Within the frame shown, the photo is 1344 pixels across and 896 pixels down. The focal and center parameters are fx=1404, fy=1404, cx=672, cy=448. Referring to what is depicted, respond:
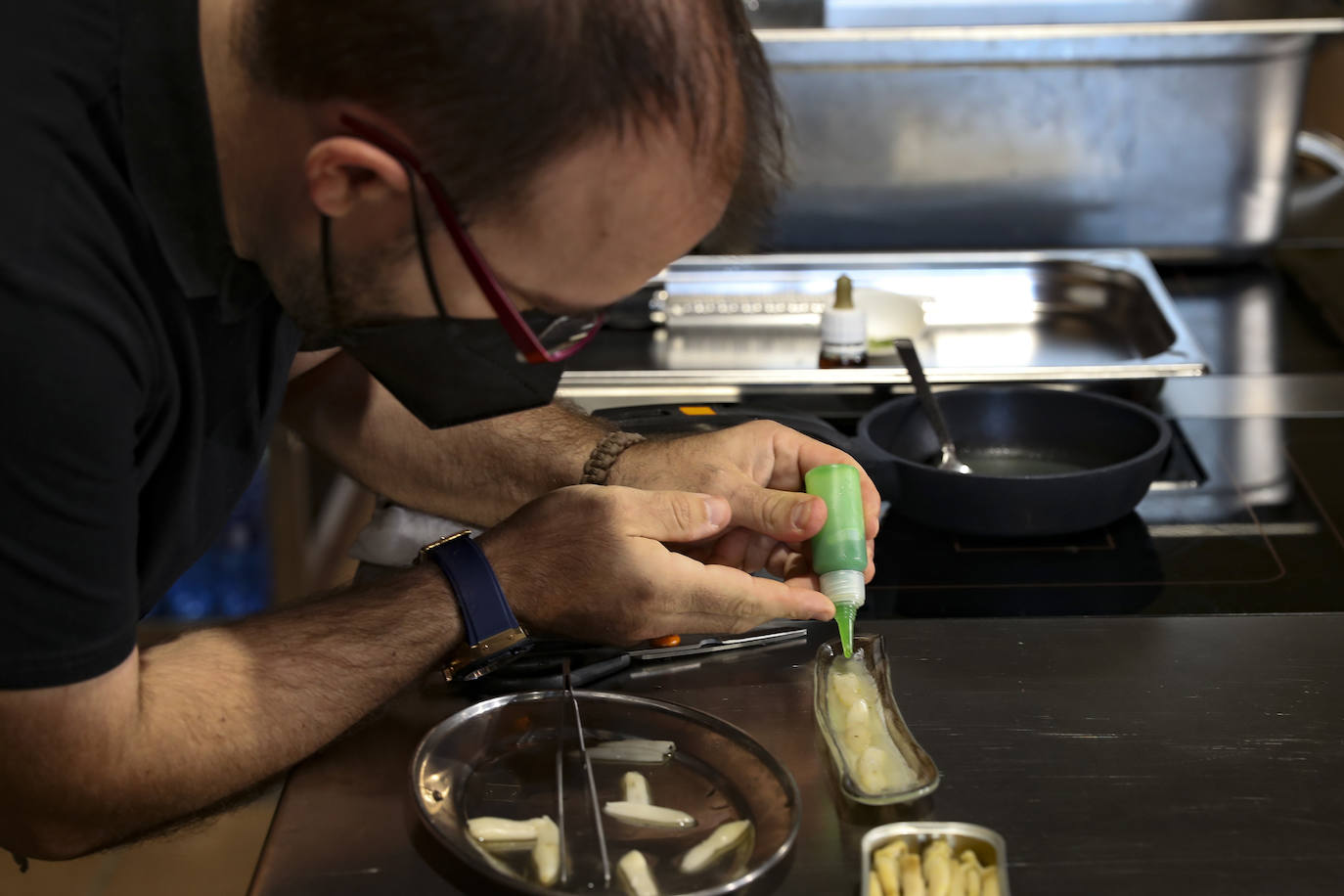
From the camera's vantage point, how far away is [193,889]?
2.46 m

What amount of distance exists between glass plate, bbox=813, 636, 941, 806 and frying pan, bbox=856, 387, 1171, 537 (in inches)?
10.2

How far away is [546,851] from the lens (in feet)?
3.13

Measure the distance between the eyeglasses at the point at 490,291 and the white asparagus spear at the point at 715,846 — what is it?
36cm

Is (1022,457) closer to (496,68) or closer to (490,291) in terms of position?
(490,291)

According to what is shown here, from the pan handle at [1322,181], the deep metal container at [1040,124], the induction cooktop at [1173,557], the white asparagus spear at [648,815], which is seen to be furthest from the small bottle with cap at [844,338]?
the pan handle at [1322,181]

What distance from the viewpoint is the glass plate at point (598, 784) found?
94 centimetres

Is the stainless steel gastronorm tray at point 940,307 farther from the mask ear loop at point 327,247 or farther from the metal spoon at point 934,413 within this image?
the mask ear loop at point 327,247

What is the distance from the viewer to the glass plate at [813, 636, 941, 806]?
0.99 m

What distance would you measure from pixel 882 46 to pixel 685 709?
57.2 inches

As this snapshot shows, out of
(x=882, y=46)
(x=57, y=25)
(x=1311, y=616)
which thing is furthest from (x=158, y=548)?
(x=882, y=46)

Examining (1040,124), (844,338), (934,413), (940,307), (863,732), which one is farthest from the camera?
(1040,124)

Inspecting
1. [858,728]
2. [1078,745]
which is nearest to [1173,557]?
[1078,745]

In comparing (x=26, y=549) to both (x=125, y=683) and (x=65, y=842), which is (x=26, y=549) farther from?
(x=65, y=842)

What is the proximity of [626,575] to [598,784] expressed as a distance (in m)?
0.19
